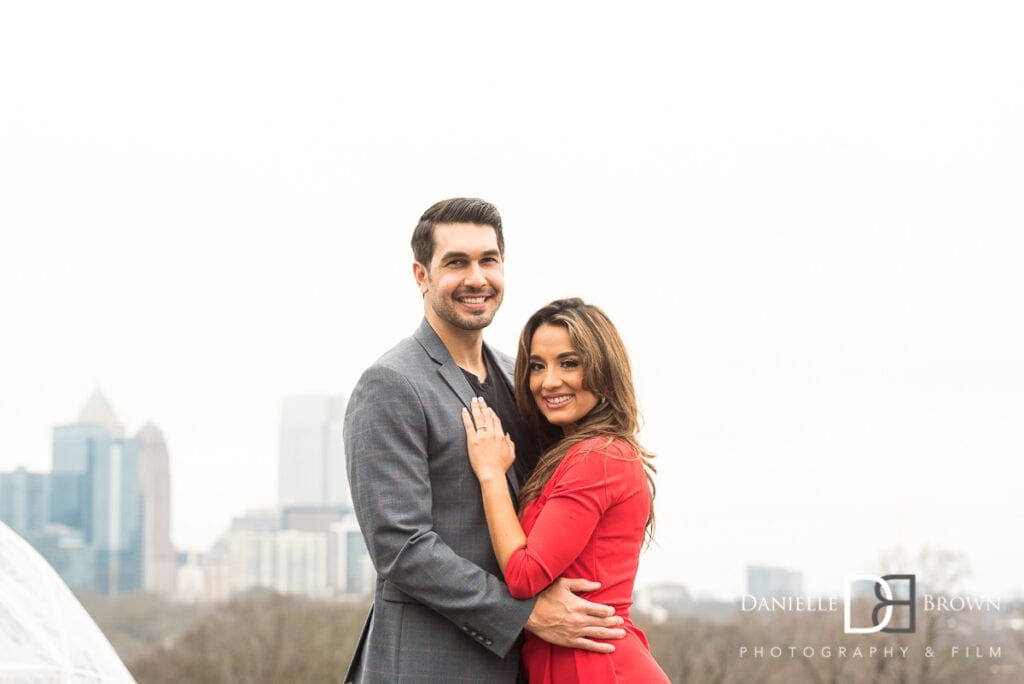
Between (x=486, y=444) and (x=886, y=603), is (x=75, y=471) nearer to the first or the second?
(x=886, y=603)

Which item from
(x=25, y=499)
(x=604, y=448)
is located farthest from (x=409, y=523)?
(x=25, y=499)

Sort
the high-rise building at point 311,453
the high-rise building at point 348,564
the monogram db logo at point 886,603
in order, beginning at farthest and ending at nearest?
the high-rise building at point 311,453 < the high-rise building at point 348,564 < the monogram db logo at point 886,603

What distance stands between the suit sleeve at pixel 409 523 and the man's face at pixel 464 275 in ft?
0.86

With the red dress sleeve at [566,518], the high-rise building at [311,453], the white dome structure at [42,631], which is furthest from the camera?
the high-rise building at [311,453]

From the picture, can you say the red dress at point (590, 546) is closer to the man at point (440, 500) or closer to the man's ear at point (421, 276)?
the man at point (440, 500)

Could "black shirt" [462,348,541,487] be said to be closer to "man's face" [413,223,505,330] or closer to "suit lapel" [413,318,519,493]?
"suit lapel" [413,318,519,493]

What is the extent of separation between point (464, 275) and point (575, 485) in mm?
636

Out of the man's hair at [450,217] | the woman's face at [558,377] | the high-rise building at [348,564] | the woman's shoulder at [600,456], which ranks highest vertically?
the man's hair at [450,217]

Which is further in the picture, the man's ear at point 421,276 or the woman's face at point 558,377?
the man's ear at point 421,276

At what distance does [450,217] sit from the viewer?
341 centimetres

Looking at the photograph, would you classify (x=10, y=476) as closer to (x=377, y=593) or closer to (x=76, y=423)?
(x=76, y=423)

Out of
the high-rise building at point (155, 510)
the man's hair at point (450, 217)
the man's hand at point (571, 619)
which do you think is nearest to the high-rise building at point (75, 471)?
the high-rise building at point (155, 510)

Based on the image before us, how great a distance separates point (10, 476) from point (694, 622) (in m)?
29.5

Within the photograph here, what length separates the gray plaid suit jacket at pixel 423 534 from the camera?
3.13 metres
